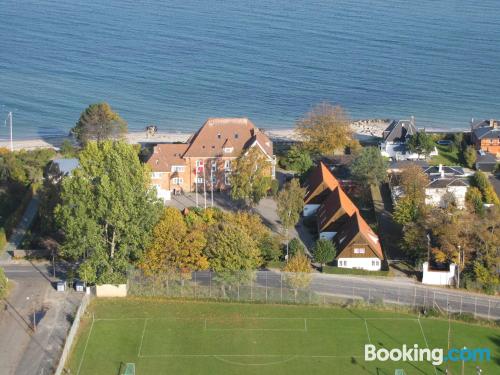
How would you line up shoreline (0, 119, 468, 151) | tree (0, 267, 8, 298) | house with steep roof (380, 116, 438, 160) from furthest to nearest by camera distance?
shoreline (0, 119, 468, 151) < house with steep roof (380, 116, 438, 160) < tree (0, 267, 8, 298)

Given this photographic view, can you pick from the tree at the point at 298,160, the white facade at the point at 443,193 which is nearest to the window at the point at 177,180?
the tree at the point at 298,160

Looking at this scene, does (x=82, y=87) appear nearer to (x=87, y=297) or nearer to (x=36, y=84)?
(x=36, y=84)

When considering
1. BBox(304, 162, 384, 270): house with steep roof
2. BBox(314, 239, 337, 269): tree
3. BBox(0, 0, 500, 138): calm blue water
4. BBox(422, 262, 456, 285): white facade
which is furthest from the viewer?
BBox(0, 0, 500, 138): calm blue water

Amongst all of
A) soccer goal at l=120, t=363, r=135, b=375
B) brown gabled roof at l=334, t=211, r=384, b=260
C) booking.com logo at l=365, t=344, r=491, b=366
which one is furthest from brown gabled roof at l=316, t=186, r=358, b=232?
soccer goal at l=120, t=363, r=135, b=375

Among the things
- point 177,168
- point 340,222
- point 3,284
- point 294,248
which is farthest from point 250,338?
point 177,168

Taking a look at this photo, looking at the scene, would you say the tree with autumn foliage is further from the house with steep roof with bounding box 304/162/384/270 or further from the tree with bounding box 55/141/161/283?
the house with steep roof with bounding box 304/162/384/270

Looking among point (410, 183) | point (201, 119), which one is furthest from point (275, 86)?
point (410, 183)

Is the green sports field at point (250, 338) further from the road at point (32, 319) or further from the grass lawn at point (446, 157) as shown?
the grass lawn at point (446, 157)
